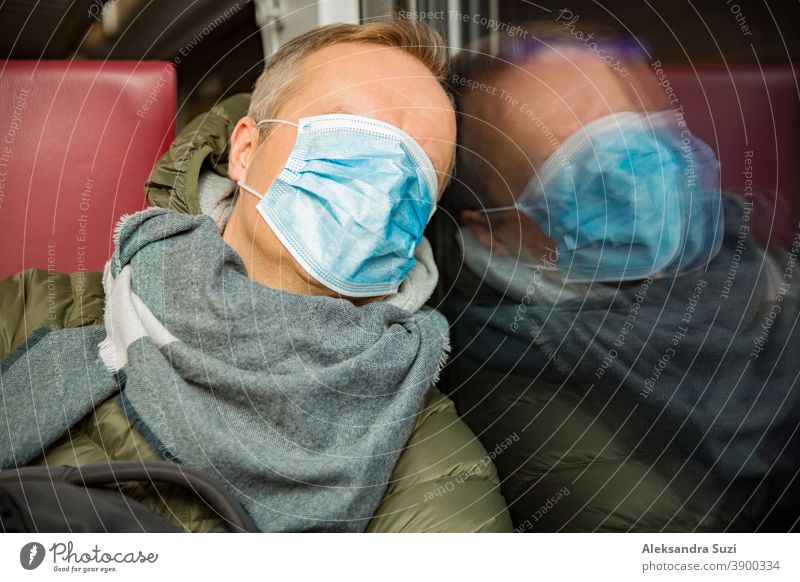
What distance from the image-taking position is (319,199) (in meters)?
0.79

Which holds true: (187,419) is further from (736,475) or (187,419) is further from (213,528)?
(736,475)

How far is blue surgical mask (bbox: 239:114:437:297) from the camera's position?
2.57 feet

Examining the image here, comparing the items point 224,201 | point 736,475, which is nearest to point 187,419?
point 224,201

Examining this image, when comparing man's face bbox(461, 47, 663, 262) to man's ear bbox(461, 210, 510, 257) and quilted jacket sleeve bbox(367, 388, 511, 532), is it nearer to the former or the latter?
man's ear bbox(461, 210, 510, 257)

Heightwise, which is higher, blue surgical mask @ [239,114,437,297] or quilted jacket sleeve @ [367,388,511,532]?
blue surgical mask @ [239,114,437,297]

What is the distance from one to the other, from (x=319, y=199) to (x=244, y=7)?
38 cm

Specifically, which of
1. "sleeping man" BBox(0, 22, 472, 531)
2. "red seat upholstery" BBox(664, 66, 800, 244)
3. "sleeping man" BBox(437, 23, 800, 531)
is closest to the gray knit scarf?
"sleeping man" BBox(0, 22, 472, 531)

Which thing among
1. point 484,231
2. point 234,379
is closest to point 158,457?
Answer: point 234,379

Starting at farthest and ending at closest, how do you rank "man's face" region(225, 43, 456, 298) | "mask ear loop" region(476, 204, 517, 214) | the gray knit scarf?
"mask ear loop" region(476, 204, 517, 214) → "man's face" region(225, 43, 456, 298) → the gray knit scarf

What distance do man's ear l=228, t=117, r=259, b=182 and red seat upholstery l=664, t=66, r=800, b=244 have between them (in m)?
0.52

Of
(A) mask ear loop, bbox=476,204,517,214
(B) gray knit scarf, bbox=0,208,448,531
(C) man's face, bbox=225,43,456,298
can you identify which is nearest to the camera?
(B) gray knit scarf, bbox=0,208,448,531

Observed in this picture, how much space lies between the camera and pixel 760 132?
2.44ft

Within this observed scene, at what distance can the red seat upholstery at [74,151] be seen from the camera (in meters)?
0.94

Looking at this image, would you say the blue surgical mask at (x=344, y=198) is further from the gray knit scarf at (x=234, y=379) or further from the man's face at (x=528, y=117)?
the man's face at (x=528, y=117)
